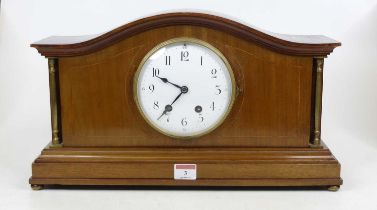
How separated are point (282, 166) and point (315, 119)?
0.22 metres

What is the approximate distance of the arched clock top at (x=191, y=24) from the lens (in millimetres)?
2584

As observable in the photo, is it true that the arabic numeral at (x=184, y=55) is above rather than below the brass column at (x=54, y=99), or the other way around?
above

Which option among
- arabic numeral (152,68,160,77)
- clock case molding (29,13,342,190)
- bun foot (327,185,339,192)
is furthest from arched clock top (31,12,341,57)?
bun foot (327,185,339,192)

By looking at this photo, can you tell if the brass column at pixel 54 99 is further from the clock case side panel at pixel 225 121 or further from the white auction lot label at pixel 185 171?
the white auction lot label at pixel 185 171

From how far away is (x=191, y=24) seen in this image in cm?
261

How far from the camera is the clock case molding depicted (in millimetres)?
2633

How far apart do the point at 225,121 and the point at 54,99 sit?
25.0 inches

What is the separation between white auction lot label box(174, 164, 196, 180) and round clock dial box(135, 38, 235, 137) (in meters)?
0.11

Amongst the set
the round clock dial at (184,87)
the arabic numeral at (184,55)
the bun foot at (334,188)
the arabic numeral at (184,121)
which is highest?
the arabic numeral at (184,55)

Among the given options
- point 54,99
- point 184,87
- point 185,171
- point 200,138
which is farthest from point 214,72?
point 54,99

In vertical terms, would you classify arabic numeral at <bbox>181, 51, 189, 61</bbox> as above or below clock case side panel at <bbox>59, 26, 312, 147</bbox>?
above

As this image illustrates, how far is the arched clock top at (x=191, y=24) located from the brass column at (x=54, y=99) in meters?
0.04

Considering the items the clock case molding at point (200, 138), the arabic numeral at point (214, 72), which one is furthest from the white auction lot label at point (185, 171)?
the arabic numeral at point (214, 72)

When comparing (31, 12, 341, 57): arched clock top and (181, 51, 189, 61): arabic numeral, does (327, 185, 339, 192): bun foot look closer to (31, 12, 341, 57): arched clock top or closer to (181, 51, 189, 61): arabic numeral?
(31, 12, 341, 57): arched clock top
